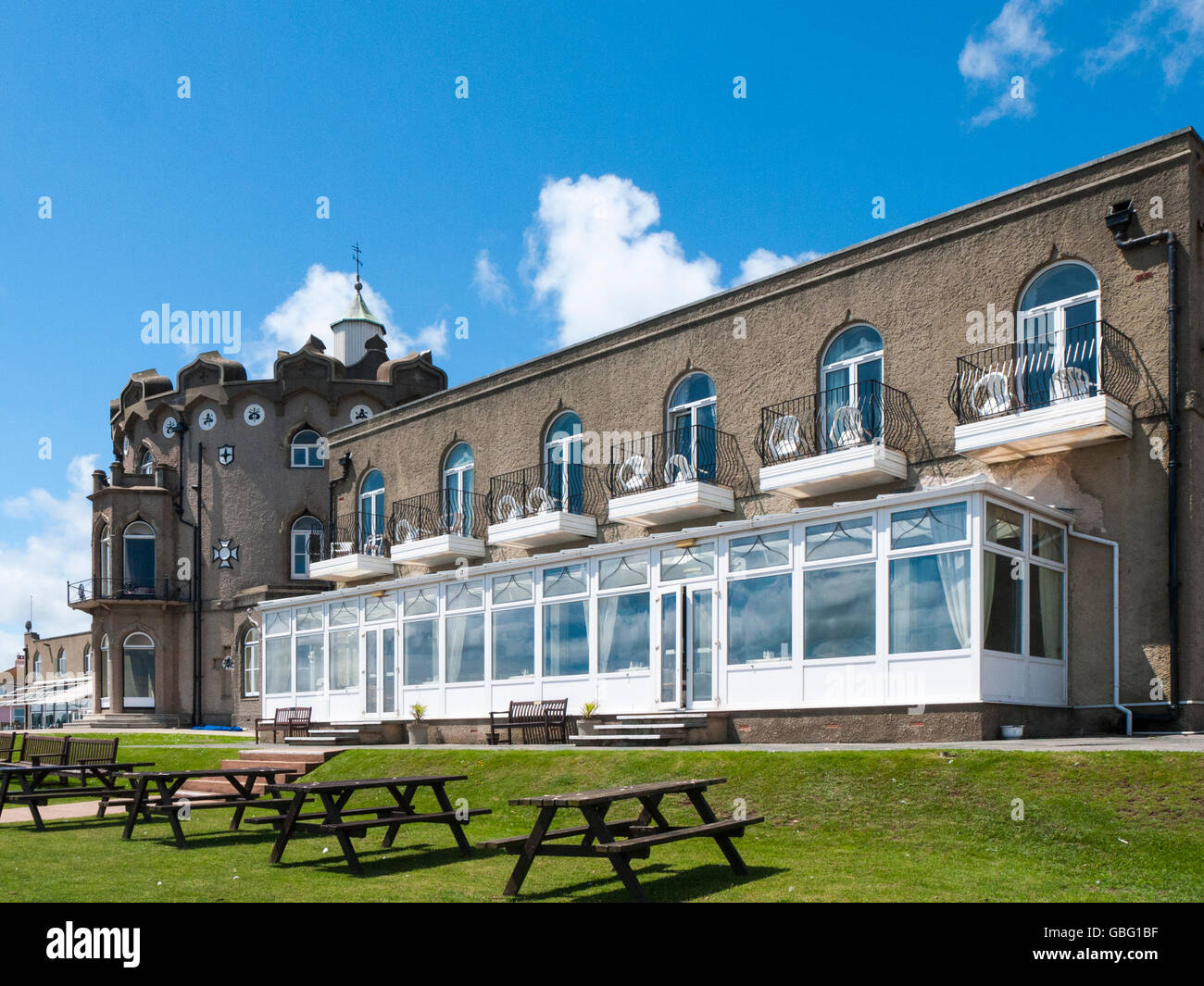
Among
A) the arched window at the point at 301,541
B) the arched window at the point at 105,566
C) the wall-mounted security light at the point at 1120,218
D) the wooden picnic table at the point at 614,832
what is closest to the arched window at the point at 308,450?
the arched window at the point at 301,541

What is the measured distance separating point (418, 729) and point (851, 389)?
10.2 m

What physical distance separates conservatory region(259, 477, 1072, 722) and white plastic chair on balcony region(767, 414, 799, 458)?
5.69 feet

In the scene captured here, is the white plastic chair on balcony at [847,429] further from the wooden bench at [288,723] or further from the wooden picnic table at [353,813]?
the wooden bench at [288,723]

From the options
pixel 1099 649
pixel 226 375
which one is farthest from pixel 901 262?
pixel 226 375

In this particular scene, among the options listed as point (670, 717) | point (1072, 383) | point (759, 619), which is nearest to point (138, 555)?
point (670, 717)

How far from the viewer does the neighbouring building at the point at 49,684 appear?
136 feet

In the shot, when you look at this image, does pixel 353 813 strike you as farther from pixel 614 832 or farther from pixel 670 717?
pixel 670 717

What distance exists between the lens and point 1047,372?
15945mm

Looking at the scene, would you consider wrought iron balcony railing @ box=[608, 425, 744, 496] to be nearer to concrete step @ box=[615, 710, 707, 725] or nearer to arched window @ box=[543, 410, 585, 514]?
arched window @ box=[543, 410, 585, 514]

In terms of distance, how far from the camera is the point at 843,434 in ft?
59.4

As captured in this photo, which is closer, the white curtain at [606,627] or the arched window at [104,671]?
the white curtain at [606,627]

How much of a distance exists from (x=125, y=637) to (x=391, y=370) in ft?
40.6
